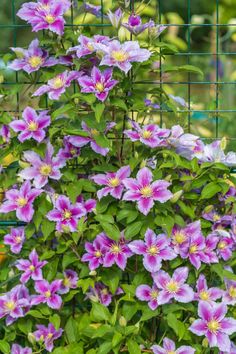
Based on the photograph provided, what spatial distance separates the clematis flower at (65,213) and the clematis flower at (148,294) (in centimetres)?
25

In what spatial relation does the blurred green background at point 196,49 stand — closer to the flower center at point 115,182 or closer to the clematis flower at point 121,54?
the clematis flower at point 121,54

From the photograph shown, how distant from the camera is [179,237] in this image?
2533 millimetres

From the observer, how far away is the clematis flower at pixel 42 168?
2.57 m

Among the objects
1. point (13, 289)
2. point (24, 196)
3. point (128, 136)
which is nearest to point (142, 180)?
point (128, 136)

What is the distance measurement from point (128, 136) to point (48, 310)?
0.55 m

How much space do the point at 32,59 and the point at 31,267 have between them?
1.97 feet

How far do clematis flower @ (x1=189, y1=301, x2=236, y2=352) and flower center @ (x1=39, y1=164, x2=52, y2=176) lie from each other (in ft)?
1.87

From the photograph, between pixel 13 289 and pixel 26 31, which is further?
pixel 26 31

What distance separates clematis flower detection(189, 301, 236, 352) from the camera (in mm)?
2471

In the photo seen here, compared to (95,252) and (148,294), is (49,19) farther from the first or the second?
(148,294)

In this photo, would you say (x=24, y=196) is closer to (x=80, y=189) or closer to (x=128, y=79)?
(x=80, y=189)

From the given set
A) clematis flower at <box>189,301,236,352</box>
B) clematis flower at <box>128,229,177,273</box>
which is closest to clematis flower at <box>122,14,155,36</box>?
clematis flower at <box>128,229,177,273</box>

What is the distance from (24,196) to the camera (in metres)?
2.57

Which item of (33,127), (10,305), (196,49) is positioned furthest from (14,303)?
(196,49)
